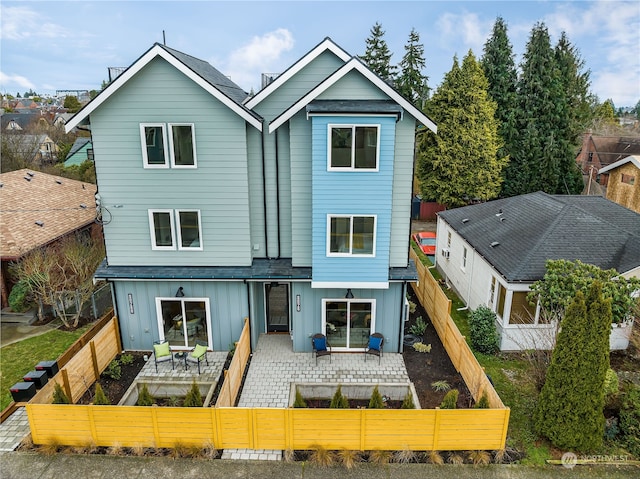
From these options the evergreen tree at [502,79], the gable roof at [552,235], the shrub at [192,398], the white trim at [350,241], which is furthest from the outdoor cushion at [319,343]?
the evergreen tree at [502,79]

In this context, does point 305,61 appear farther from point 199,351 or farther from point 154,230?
point 199,351

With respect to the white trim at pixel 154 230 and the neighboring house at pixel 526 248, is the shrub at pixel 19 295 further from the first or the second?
the neighboring house at pixel 526 248

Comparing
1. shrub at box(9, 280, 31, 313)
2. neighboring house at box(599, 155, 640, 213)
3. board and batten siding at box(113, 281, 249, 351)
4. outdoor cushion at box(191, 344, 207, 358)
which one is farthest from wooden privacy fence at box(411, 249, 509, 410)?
neighboring house at box(599, 155, 640, 213)

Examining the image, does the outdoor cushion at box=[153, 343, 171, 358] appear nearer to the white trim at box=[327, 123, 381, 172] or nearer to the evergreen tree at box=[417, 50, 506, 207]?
the white trim at box=[327, 123, 381, 172]

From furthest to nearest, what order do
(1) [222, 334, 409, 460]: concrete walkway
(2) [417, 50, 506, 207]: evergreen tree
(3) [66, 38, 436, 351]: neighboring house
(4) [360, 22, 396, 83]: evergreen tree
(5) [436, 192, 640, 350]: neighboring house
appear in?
(4) [360, 22, 396, 83]: evergreen tree < (2) [417, 50, 506, 207]: evergreen tree < (5) [436, 192, 640, 350]: neighboring house < (3) [66, 38, 436, 351]: neighboring house < (1) [222, 334, 409, 460]: concrete walkway

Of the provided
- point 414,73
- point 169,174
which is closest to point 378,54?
point 414,73

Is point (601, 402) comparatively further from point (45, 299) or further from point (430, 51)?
point (430, 51)
